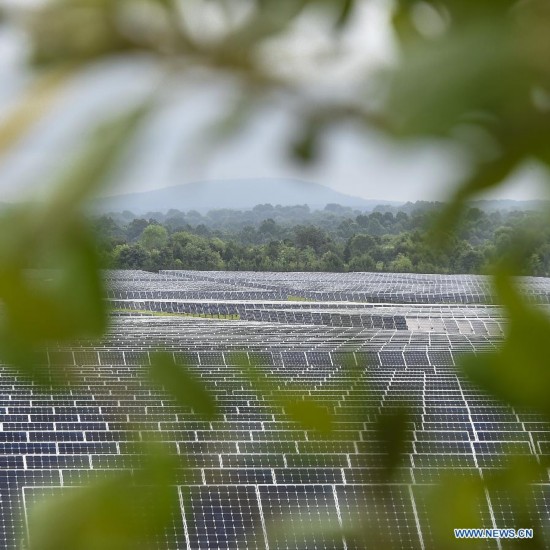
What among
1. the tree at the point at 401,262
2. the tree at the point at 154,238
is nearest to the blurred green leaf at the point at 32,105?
the tree at the point at 154,238

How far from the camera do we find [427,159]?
124 millimetres

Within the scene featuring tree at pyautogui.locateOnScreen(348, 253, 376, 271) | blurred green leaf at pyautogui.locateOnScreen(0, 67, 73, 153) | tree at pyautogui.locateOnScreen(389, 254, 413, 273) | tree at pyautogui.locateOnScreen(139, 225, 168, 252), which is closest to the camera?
blurred green leaf at pyautogui.locateOnScreen(0, 67, 73, 153)

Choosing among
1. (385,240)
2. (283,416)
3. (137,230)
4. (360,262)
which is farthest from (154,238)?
(360,262)

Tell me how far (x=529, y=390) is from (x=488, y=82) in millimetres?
70

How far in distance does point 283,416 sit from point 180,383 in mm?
29

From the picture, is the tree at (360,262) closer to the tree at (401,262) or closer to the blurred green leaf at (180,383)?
the tree at (401,262)

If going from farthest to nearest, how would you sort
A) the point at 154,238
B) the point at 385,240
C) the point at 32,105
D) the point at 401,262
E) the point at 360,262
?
the point at 360,262, the point at 401,262, the point at 385,240, the point at 154,238, the point at 32,105

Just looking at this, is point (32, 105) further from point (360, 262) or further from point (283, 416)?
point (360, 262)

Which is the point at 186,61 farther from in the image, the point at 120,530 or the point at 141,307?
the point at 141,307

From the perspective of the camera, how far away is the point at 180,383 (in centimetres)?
17

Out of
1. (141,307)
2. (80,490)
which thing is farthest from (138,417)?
(141,307)

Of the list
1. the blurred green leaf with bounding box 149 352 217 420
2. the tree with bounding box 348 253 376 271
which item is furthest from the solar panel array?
the tree with bounding box 348 253 376 271

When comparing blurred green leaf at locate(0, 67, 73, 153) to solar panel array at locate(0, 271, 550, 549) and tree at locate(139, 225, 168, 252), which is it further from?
tree at locate(139, 225, 168, 252)

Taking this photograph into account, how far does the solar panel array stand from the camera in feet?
0.60
